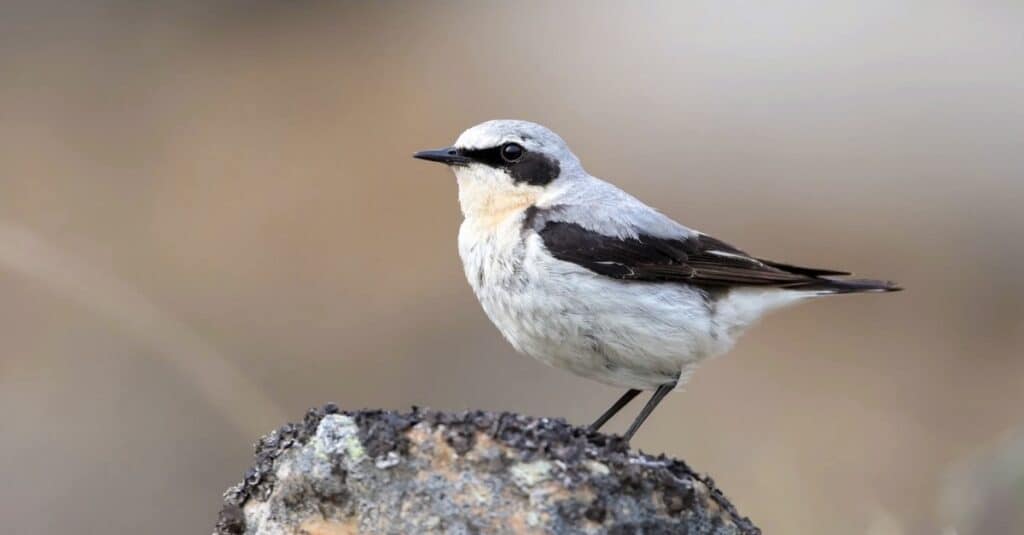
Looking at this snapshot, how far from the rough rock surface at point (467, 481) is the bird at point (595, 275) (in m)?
1.49

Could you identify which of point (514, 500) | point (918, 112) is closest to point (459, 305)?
point (918, 112)

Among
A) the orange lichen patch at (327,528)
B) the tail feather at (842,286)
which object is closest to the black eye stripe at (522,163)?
the tail feather at (842,286)

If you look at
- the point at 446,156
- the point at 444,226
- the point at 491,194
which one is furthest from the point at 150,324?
the point at 444,226

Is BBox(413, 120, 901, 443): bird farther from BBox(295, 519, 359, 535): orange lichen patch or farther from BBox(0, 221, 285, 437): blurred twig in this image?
BBox(0, 221, 285, 437): blurred twig

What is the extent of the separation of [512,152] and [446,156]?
35 cm

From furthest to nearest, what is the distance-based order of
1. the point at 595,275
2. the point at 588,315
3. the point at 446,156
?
the point at 446,156 < the point at 595,275 < the point at 588,315

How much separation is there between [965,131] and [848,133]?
0.96 metres

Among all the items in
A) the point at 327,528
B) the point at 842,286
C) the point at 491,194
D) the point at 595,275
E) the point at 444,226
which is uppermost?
the point at 444,226

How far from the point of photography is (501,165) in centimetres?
636

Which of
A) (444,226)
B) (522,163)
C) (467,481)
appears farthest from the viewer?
(444,226)

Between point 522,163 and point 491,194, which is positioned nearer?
point 491,194

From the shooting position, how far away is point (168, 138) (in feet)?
36.2

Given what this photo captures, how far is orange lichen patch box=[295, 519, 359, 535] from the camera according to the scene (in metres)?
3.78

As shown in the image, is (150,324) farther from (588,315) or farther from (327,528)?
(327,528)
